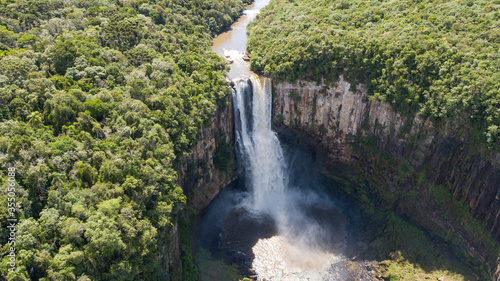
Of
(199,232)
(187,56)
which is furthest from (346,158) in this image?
(187,56)

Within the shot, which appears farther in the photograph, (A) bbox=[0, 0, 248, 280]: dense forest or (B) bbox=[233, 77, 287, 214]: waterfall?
(B) bbox=[233, 77, 287, 214]: waterfall

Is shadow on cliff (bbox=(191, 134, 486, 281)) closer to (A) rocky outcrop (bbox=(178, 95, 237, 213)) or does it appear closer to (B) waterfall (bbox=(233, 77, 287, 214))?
(B) waterfall (bbox=(233, 77, 287, 214))

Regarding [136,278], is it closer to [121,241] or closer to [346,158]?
[121,241]

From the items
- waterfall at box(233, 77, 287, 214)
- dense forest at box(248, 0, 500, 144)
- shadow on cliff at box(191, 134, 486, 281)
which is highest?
dense forest at box(248, 0, 500, 144)

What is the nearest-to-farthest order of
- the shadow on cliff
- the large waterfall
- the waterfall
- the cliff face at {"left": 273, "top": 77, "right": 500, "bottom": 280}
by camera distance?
the cliff face at {"left": 273, "top": 77, "right": 500, "bottom": 280}, the shadow on cliff, the large waterfall, the waterfall

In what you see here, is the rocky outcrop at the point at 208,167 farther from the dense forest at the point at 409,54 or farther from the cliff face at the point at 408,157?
the dense forest at the point at 409,54

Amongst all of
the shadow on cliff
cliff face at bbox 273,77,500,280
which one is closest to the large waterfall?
the shadow on cliff
